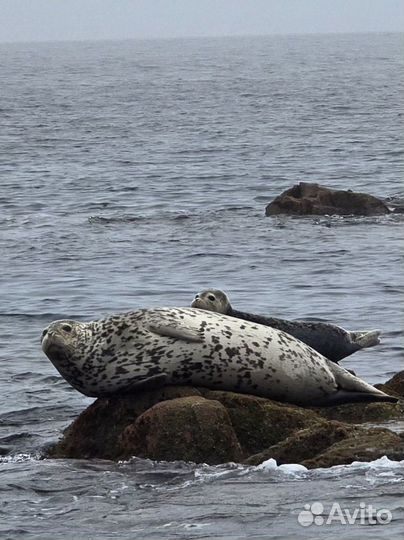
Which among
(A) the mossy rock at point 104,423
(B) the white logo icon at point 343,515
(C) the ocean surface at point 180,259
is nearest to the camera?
(B) the white logo icon at point 343,515

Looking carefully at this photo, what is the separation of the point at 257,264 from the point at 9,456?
30.5 ft

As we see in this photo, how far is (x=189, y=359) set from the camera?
1012 cm

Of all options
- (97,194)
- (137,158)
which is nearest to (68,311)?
(97,194)

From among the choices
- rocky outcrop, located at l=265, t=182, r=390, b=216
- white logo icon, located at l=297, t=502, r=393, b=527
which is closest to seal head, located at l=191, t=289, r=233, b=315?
Answer: white logo icon, located at l=297, t=502, r=393, b=527

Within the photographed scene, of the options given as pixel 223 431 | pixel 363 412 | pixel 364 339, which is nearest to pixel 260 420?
pixel 223 431

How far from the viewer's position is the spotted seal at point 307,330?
11.2m

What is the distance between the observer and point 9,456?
33.2 feet

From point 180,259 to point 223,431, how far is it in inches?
413

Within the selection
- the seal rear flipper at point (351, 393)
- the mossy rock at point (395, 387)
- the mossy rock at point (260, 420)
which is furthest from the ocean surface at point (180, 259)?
the mossy rock at point (395, 387)

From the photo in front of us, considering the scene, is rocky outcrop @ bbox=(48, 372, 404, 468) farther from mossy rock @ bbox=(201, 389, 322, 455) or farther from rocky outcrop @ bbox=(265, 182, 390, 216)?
rocky outcrop @ bbox=(265, 182, 390, 216)

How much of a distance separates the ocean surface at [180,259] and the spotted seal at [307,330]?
1.20 m

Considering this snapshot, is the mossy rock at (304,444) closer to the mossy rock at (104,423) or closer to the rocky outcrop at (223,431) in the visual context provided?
the rocky outcrop at (223,431)

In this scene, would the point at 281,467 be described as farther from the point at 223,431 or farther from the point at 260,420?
the point at 260,420

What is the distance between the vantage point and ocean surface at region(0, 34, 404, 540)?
8.28 metres
